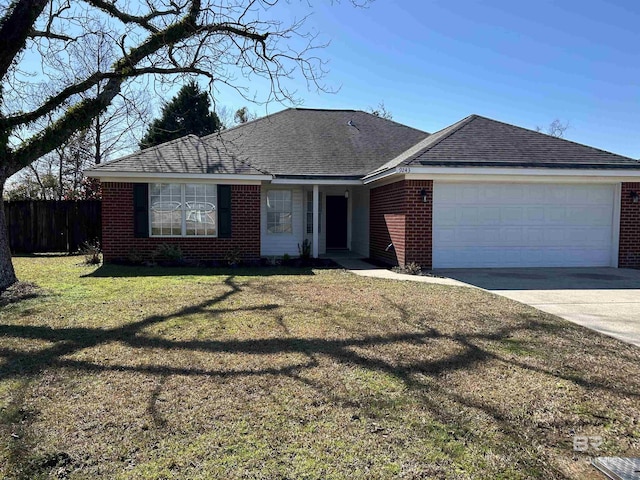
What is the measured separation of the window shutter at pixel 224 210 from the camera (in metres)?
12.0

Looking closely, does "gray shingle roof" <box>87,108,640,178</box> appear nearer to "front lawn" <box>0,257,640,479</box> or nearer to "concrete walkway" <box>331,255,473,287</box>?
"concrete walkway" <box>331,255,473,287</box>

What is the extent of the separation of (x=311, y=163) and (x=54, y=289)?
27.1 ft

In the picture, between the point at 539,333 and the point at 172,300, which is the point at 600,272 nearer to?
the point at 539,333

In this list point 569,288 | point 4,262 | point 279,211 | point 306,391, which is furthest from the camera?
point 279,211

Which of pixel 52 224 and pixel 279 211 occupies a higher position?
pixel 279 211

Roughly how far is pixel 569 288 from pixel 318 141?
9983mm

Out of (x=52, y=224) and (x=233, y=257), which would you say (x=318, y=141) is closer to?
(x=233, y=257)

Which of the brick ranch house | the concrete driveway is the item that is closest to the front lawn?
A: the concrete driveway

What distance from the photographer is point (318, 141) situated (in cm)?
1578

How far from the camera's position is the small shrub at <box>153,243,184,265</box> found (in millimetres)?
11562

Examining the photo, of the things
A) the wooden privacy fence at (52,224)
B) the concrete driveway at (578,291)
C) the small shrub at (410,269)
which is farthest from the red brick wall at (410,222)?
the wooden privacy fence at (52,224)

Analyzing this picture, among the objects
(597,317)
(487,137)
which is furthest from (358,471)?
(487,137)

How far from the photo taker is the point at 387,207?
40.1ft

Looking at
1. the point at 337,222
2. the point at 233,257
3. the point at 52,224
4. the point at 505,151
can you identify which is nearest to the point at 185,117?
the point at 52,224
